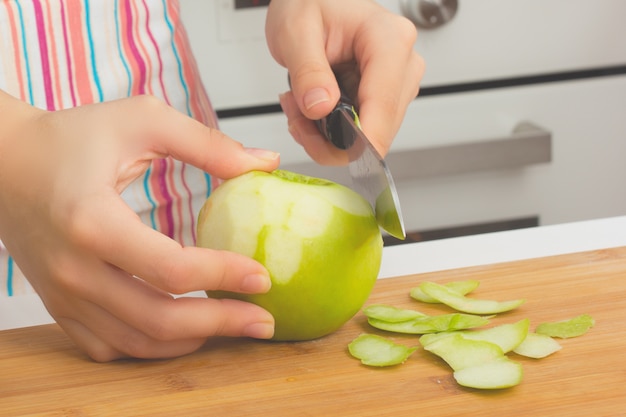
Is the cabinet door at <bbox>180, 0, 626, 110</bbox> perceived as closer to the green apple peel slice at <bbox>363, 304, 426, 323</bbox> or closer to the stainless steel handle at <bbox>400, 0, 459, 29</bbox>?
the stainless steel handle at <bbox>400, 0, 459, 29</bbox>

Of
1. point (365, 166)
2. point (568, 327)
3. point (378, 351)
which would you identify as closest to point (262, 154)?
point (365, 166)

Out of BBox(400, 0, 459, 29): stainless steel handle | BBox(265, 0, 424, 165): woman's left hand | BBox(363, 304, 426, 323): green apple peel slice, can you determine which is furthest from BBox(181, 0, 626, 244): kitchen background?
BBox(363, 304, 426, 323): green apple peel slice

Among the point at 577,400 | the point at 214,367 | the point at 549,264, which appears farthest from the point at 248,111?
the point at 577,400

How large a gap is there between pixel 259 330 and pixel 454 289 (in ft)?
0.74

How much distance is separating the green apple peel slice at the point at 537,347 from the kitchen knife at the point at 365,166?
0.14 meters

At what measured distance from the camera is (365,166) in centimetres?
76

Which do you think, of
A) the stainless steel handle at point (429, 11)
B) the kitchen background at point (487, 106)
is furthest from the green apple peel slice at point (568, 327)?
the stainless steel handle at point (429, 11)

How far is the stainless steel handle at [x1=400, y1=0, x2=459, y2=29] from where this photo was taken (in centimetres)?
153

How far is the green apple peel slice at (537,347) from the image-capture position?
72 centimetres

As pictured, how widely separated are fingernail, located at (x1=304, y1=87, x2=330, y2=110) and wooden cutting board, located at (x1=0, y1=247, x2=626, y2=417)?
204mm

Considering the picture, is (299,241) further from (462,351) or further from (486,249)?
(486,249)

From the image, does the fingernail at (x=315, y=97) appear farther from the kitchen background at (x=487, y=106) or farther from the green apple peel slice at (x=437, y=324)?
the kitchen background at (x=487, y=106)

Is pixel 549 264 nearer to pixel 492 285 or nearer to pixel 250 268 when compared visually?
pixel 492 285

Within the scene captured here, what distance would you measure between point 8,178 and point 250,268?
21 centimetres
